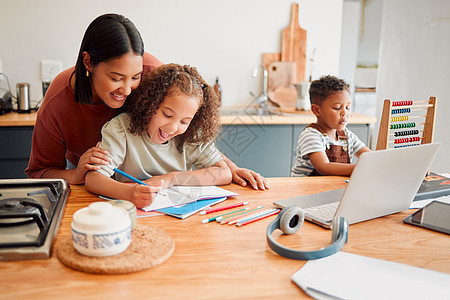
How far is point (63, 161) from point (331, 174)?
105 cm

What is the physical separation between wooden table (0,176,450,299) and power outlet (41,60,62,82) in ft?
6.46

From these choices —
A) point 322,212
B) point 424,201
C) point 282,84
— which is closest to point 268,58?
point 282,84

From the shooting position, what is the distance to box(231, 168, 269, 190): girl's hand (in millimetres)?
1415

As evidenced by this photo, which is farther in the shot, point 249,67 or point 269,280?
point 249,67

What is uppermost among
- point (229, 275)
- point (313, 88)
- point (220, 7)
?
point (220, 7)

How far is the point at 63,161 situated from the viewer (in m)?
1.68

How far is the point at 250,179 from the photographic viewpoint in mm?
1441

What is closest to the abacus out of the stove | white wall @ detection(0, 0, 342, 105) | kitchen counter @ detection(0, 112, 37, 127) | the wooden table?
the wooden table

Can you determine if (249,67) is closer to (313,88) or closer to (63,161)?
(313,88)

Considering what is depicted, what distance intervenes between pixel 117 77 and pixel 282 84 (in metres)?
2.06

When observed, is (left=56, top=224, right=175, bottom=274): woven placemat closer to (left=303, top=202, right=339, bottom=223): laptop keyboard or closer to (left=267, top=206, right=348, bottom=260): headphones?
(left=267, top=206, right=348, bottom=260): headphones

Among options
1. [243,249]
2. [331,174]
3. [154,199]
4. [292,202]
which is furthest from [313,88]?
[243,249]

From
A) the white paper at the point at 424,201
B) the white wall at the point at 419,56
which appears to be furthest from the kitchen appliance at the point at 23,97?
the white wall at the point at 419,56

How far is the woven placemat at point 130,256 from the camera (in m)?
0.81
